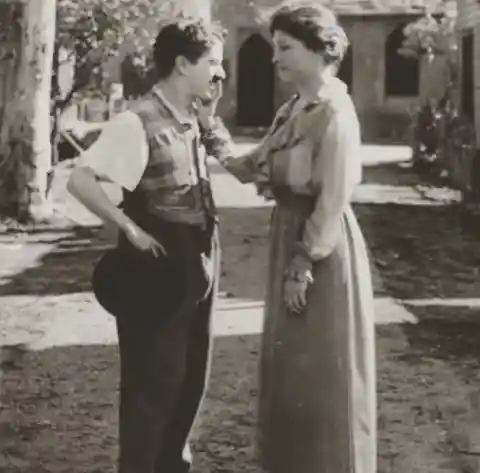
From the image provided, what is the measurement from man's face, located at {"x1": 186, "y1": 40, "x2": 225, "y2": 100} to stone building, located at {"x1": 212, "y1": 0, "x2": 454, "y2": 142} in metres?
0.11

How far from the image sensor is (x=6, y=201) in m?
2.16

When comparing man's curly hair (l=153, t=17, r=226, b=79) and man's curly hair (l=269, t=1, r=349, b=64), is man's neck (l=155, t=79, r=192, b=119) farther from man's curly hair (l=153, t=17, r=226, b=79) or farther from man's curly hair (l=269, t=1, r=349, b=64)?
man's curly hair (l=269, t=1, r=349, b=64)

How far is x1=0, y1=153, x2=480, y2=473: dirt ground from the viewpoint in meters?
1.71

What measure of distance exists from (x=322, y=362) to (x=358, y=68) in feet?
1.93

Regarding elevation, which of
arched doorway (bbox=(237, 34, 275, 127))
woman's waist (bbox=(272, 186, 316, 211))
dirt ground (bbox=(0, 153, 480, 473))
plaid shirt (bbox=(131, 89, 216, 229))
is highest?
arched doorway (bbox=(237, 34, 275, 127))

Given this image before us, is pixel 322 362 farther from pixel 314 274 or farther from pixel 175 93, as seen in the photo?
pixel 175 93

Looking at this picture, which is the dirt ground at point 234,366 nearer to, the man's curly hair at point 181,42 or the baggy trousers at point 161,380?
the baggy trousers at point 161,380

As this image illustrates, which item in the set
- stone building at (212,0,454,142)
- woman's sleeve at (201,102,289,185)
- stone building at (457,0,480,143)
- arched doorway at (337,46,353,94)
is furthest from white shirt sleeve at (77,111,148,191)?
stone building at (457,0,480,143)

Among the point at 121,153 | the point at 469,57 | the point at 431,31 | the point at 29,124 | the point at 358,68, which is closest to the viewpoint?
the point at 121,153

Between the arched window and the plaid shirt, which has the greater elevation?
the arched window

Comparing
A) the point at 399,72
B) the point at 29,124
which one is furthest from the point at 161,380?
the point at 399,72

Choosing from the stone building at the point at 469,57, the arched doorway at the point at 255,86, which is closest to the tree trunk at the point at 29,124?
the arched doorway at the point at 255,86

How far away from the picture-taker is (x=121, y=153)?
148cm

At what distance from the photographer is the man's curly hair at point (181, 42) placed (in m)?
1.51
